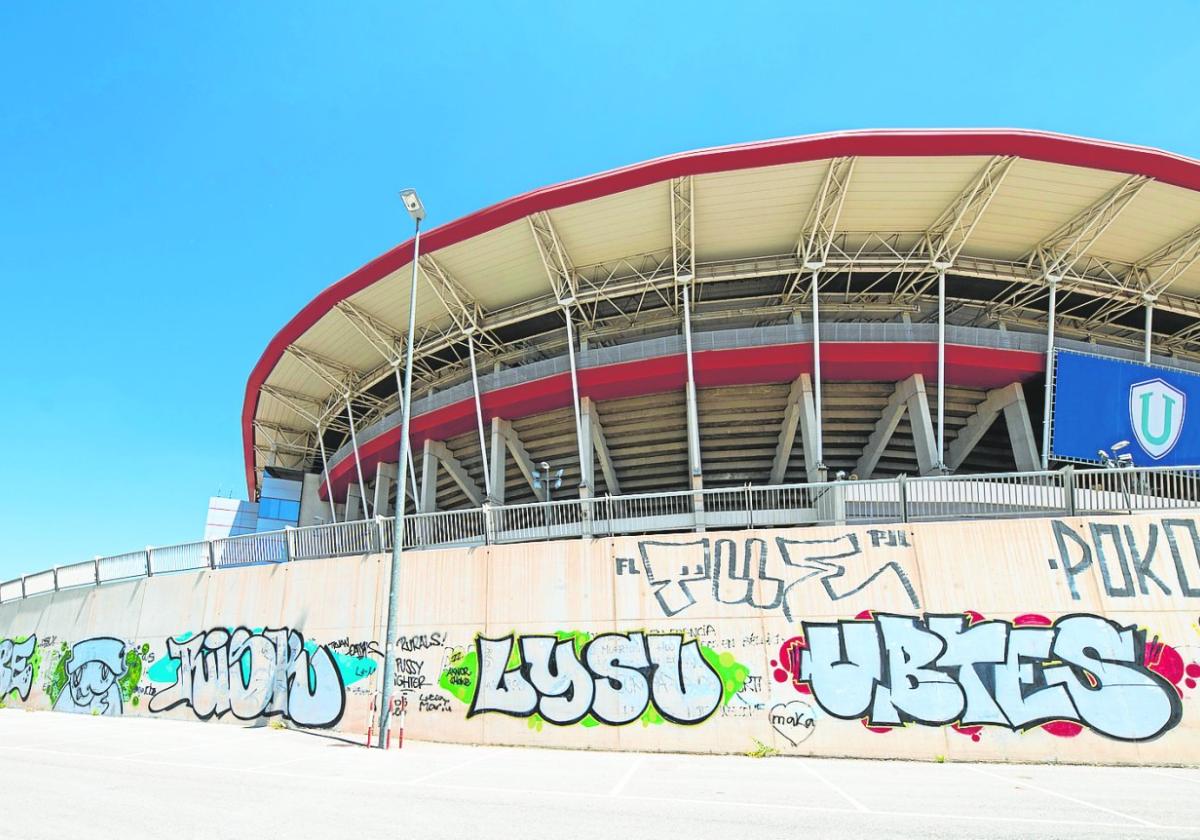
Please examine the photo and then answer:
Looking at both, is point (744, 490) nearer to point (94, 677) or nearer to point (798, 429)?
point (798, 429)

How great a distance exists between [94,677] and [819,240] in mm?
25528

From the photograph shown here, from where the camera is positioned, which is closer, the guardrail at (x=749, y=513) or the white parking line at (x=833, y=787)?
the white parking line at (x=833, y=787)

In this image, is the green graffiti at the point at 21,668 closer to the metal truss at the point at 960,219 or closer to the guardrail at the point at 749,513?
the guardrail at the point at 749,513

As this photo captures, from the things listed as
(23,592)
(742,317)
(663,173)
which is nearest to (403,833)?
(663,173)

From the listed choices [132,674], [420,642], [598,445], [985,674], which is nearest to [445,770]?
[420,642]

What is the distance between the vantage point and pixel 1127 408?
2084cm

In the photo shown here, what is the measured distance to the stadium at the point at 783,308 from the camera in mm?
18719

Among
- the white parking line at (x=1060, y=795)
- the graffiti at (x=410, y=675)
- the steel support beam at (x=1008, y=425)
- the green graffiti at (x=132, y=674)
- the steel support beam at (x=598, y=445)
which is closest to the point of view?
the white parking line at (x=1060, y=795)

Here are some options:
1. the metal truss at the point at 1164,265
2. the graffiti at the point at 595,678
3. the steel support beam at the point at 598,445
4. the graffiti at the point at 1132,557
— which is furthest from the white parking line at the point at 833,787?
the metal truss at the point at 1164,265

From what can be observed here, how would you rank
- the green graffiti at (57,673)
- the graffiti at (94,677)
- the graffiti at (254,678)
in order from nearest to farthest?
the graffiti at (254,678)
the graffiti at (94,677)
the green graffiti at (57,673)

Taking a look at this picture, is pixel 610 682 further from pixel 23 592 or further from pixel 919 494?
pixel 23 592

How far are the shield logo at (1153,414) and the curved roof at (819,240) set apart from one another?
3697 millimetres

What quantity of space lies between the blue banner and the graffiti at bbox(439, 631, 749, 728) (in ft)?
56.1

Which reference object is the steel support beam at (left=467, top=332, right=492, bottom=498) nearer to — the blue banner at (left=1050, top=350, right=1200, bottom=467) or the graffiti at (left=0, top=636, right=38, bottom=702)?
the graffiti at (left=0, top=636, right=38, bottom=702)
